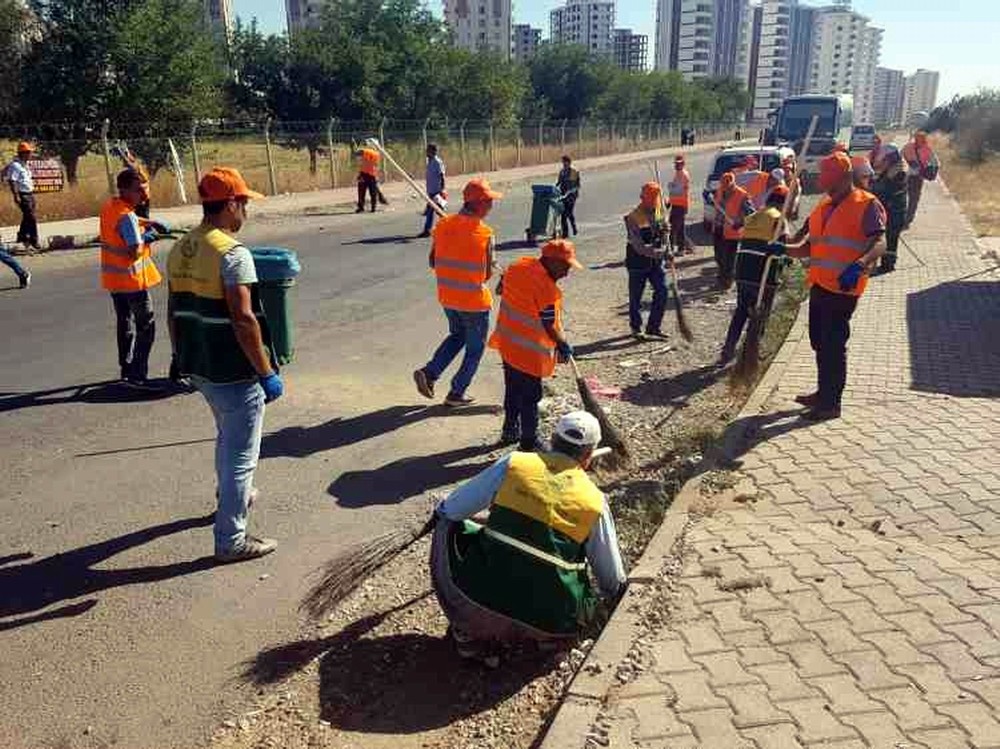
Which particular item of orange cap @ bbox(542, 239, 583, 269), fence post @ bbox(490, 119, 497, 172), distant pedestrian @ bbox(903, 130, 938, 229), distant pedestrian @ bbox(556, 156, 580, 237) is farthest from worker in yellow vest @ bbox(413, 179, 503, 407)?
fence post @ bbox(490, 119, 497, 172)

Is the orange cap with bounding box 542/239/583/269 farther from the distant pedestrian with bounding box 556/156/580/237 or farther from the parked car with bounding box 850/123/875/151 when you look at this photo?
the parked car with bounding box 850/123/875/151

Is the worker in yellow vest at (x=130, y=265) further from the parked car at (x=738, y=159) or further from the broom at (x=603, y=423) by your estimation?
the parked car at (x=738, y=159)

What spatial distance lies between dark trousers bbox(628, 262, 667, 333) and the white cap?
18.0 ft

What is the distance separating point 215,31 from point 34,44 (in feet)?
28.6

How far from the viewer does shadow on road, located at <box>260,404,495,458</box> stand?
5.91 m

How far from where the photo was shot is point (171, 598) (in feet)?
13.2

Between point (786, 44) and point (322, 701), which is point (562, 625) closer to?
point (322, 701)

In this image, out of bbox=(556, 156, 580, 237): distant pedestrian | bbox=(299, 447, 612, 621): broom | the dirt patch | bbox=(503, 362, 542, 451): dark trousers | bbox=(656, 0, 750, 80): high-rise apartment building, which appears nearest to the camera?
the dirt patch

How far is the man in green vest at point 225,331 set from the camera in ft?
12.7

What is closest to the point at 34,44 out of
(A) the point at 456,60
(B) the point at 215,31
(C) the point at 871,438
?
(B) the point at 215,31

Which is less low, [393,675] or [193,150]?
[193,150]

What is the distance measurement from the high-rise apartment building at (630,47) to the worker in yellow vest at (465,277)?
15238 cm

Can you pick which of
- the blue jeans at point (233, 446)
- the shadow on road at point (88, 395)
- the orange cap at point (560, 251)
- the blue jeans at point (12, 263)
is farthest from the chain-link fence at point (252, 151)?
the blue jeans at point (233, 446)

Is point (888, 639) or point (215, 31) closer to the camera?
point (888, 639)
